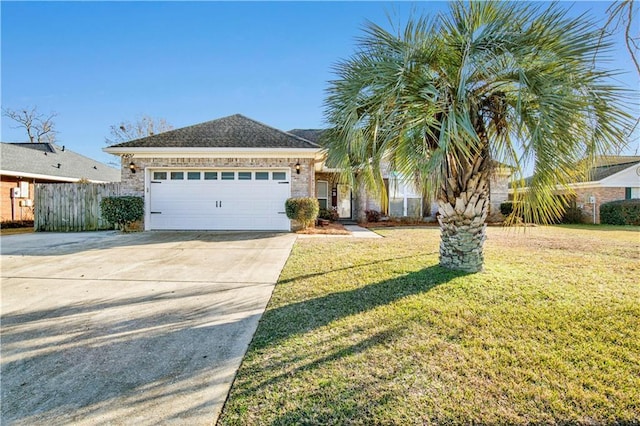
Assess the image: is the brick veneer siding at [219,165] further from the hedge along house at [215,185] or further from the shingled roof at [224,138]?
the shingled roof at [224,138]

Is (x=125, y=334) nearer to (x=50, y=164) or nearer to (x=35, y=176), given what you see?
(x=35, y=176)

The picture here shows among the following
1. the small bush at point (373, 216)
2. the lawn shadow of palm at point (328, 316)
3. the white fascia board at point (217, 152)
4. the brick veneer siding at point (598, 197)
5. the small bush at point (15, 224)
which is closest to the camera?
the lawn shadow of palm at point (328, 316)

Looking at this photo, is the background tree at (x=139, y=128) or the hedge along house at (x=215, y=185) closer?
the hedge along house at (x=215, y=185)

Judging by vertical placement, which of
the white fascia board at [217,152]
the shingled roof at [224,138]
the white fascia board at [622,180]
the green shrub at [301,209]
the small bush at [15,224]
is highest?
the shingled roof at [224,138]

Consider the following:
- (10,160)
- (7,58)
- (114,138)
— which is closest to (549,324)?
(7,58)

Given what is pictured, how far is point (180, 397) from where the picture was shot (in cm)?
213

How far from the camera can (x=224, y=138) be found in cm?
1174

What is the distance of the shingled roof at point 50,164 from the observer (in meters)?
14.3

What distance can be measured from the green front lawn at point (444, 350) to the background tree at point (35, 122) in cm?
3453

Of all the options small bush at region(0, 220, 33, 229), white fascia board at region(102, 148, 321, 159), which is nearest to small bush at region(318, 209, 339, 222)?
white fascia board at region(102, 148, 321, 159)

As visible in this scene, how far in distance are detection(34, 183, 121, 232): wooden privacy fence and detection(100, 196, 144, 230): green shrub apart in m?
1.64

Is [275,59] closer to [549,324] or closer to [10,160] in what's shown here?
[549,324]

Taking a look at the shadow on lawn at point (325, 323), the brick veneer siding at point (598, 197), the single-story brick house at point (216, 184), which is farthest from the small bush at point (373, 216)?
the brick veneer siding at point (598, 197)

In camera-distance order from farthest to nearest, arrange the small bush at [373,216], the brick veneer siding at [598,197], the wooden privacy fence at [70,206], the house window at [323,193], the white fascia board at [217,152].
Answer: the house window at [323,193] → the brick veneer siding at [598,197] → the small bush at [373,216] → the wooden privacy fence at [70,206] → the white fascia board at [217,152]
